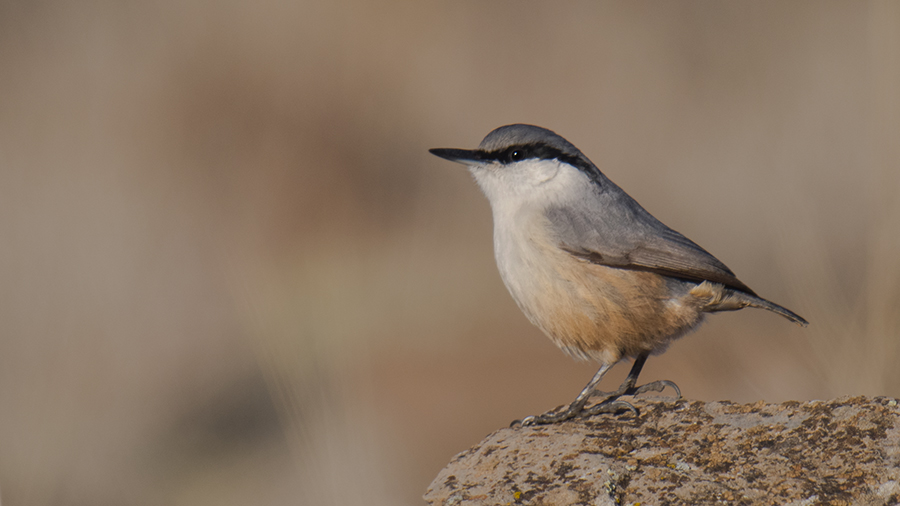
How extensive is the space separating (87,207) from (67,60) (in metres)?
1.88

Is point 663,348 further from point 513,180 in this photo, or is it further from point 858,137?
point 858,137

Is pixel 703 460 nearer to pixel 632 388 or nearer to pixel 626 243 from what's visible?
pixel 632 388

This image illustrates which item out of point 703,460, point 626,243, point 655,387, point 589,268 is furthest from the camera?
point 655,387

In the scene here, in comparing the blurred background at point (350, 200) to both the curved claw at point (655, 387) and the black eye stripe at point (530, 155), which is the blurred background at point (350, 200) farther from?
the black eye stripe at point (530, 155)

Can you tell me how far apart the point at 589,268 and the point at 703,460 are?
3.91 ft

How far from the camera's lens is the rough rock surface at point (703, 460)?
2.49 metres

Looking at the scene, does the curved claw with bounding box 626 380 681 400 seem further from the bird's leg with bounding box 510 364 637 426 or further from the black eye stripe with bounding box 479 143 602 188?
the black eye stripe with bounding box 479 143 602 188

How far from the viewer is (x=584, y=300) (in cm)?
362

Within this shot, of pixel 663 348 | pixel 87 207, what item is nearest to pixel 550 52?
pixel 87 207

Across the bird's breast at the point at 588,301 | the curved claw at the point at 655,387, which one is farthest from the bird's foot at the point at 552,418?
the curved claw at the point at 655,387

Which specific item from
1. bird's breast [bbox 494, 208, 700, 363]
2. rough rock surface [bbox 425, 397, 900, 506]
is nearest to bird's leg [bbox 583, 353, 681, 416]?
bird's breast [bbox 494, 208, 700, 363]

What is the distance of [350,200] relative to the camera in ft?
29.1

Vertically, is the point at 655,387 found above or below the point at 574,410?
below

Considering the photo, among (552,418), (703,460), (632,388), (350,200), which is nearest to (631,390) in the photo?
(632,388)
